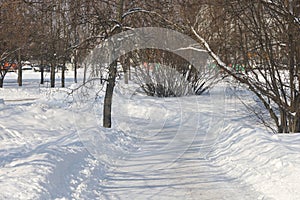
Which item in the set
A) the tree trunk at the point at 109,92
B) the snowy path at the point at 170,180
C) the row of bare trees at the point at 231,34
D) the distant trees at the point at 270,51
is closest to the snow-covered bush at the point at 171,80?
the row of bare trees at the point at 231,34

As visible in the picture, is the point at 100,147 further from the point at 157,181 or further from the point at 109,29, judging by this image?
the point at 109,29

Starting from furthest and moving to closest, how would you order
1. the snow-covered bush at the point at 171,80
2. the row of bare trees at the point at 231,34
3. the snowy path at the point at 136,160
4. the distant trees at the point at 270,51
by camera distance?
the snow-covered bush at the point at 171,80 < the row of bare trees at the point at 231,34 < the distant trees at the point at 270,51 < the snowy path at the point at 136,160

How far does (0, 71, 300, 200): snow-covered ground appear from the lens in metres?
5.56

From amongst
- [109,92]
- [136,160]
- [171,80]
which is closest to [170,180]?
[136,160]

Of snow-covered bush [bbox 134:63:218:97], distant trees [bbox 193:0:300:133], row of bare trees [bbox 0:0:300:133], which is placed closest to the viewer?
distant trees [bbox 193:0:300:133]

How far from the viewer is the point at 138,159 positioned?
816cm

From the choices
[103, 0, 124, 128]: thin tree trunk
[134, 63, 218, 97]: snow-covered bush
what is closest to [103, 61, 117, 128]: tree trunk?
[103, 0, 124, 128]: thin tree trunk

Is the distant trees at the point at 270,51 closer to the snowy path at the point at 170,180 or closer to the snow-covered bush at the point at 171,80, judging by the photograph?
the snowy path at the point at 170,180

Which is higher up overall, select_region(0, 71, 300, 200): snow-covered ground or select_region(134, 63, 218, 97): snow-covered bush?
select_region(134, 63, 218, 97): snow-covered bush

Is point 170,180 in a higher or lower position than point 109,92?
lower

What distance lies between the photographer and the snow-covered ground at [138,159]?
18.2ft

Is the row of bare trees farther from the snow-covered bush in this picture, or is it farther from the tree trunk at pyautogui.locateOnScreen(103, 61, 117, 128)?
the snow-covered bush

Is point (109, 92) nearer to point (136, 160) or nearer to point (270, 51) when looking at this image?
point (136, 160)

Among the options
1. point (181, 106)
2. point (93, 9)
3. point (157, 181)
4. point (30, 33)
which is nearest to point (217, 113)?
point (181, 106)
